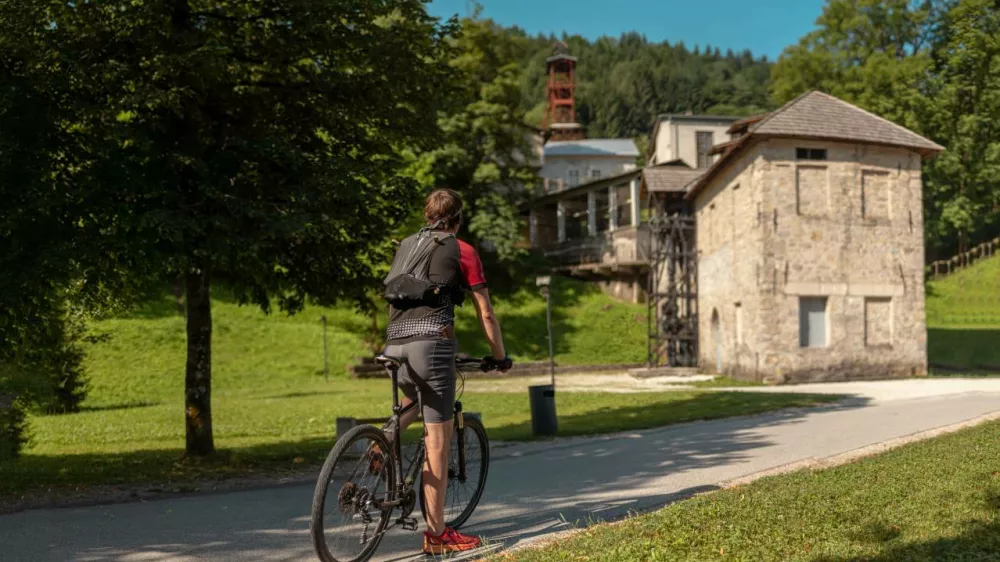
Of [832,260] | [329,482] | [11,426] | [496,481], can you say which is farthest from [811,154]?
[329,482]

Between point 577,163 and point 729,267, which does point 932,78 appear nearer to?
point 729,267

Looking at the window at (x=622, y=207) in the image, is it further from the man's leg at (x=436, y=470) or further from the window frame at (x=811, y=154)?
the man's leg at (x=436, y=470)

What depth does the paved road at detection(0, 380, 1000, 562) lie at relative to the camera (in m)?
6.01

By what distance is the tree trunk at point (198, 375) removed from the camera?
11.6 metres

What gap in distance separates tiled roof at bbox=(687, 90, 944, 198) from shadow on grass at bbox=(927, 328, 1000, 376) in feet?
27.1

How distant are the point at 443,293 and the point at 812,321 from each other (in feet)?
85.2

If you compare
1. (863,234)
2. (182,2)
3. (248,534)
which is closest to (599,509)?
(248,534)

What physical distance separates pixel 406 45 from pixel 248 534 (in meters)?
7.08

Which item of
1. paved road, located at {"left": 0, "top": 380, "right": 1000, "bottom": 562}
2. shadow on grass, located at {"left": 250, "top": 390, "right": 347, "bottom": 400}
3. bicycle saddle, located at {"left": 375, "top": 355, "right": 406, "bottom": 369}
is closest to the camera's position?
bicycle saddle, located at {"left": 375, "top": 355, "right": 406, "bottom": 369}

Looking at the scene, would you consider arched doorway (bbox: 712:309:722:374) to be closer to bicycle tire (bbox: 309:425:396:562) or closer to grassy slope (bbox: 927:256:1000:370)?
grassy slope (bbox: 927:256:1000:370)

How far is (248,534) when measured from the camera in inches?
253

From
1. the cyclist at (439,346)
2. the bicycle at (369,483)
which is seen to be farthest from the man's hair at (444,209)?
the bicycle at (369,483)

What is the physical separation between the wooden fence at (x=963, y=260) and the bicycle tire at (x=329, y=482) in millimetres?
53045

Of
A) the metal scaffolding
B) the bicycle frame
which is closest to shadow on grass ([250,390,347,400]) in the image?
the metal scaffolding
